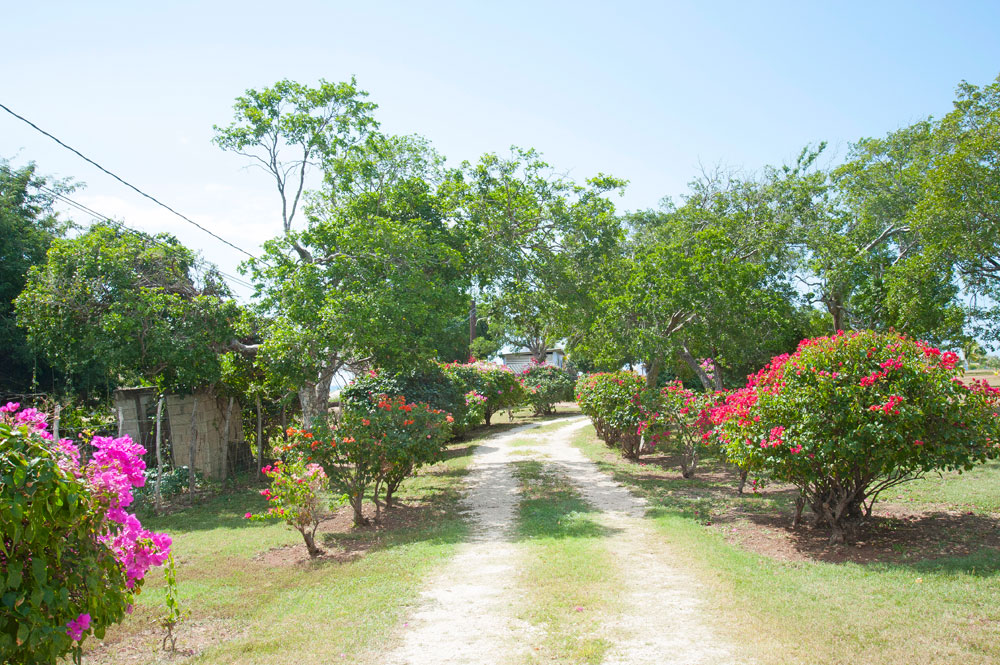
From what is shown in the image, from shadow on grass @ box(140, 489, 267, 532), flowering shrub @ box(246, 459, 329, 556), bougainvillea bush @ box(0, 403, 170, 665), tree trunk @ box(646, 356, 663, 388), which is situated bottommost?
shadow on grass @ box(140, 489, 267, 532)

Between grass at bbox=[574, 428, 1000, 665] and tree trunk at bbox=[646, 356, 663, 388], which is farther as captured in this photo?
tree trunk at bbox=[646, 356, 663, 388]

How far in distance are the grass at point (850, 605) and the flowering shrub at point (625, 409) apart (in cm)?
464

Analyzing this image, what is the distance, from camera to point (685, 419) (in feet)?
37.8

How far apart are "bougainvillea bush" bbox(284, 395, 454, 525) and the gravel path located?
137 cm

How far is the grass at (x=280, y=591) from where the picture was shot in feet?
15.3

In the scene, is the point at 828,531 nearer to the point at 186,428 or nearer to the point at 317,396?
the point at 317,396

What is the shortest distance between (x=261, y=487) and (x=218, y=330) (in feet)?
10.9

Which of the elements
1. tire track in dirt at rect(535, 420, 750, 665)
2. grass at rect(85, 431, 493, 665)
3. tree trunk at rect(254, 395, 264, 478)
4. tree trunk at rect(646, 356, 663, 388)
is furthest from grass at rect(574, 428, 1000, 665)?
tree trunk at rect(254, 395, 264, 478)

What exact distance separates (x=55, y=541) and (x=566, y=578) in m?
4.46

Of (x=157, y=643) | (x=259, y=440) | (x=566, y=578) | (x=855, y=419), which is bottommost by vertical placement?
(x=566, y=578)

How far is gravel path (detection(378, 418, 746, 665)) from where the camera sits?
4430 millimetres

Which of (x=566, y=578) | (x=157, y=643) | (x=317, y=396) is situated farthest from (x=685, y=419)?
(x=157, y=643)

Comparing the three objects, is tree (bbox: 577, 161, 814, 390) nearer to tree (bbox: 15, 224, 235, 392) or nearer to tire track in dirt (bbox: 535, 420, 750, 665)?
tire track in dirt (bbox: 535, 420, 750, 665)

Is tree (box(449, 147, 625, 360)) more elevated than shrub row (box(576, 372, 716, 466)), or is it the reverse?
tree (box(449, 147, 625, 360))
